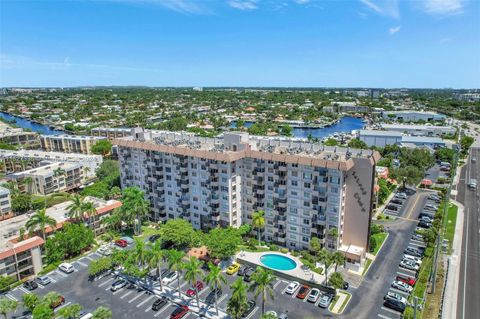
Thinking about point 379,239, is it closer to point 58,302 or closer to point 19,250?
point 58,302

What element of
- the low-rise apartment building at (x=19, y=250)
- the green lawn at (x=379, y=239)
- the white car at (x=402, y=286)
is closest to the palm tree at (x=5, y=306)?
the low-rise apartment building at (x=19, y=250)

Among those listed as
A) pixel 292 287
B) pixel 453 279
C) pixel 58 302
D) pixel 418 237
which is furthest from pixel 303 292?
pixel 58 302

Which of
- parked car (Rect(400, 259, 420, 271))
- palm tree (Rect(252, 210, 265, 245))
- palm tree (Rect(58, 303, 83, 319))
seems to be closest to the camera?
palm tree (Rect(58, 303, 83, 319))

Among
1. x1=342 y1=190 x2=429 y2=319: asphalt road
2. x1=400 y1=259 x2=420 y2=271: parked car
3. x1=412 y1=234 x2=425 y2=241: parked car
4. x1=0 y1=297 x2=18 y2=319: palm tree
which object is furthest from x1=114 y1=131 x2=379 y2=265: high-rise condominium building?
x1=0 y1=297 x2=18 y2=319: palm tree

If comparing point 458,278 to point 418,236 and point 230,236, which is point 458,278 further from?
point 230,236

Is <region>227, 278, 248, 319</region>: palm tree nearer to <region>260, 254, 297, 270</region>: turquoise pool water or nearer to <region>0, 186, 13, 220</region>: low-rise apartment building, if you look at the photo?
<region>260, 254, 297, 270</region>: turquoise pool water
